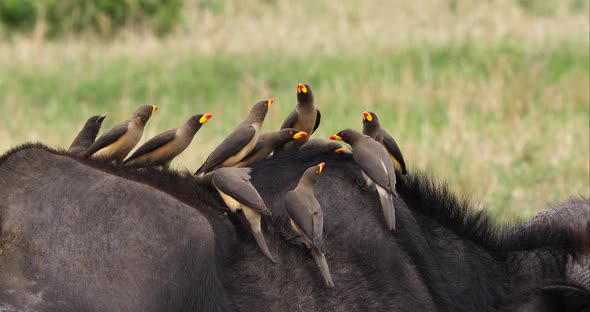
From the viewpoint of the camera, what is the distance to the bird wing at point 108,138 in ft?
14.4

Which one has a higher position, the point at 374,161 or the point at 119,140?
the point at 119,140

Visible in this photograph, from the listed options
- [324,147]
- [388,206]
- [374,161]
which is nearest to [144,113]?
[324,147]

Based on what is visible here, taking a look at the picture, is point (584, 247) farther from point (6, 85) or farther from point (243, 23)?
point (243, 23)

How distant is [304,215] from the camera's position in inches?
153

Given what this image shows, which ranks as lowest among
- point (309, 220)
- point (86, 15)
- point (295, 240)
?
point (86, 15)

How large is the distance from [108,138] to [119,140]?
78 mm

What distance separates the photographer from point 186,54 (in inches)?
561

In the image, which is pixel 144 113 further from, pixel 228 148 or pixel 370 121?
pixel 370 121

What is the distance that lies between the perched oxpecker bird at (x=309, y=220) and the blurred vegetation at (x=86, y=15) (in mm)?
12007

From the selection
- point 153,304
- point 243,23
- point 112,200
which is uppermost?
point 112,200

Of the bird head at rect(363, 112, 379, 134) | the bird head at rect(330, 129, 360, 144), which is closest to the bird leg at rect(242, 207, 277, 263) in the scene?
the bird head at rect(330, 129, 360, 144)

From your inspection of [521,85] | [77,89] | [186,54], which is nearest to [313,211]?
[521,85]

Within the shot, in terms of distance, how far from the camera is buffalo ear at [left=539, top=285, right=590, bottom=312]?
4.17 metres

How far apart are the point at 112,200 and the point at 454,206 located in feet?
5.04
